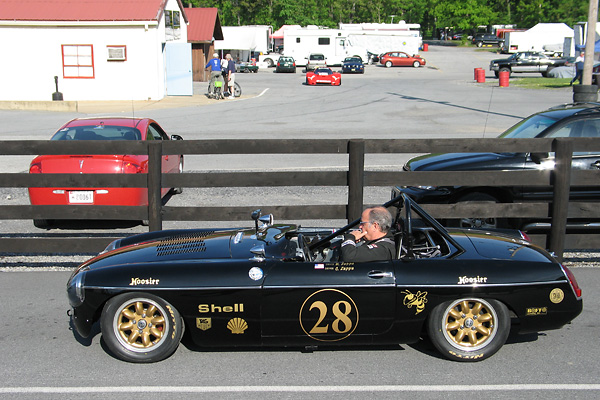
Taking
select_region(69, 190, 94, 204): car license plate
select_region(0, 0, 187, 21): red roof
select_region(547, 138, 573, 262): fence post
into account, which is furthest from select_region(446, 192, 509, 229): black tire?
select_region(0, 0, 187, 21): red roof

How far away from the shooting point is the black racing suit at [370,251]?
500cm

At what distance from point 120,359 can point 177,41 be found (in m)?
33.3

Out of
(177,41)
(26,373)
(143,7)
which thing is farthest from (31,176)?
(177,41)

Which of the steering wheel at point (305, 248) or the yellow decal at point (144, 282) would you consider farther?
the steering wheel at point (305, 248)

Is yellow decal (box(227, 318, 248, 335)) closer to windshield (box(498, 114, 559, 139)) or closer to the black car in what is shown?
the black car

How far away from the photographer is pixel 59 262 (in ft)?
25.4

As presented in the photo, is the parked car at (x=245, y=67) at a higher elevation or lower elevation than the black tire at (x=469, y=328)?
higher

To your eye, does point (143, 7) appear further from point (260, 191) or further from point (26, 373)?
point (26, 373)

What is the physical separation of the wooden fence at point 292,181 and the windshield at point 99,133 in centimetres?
259

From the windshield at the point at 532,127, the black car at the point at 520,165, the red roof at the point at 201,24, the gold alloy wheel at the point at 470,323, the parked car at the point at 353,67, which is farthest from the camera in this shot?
the parked car at the point at 353,67

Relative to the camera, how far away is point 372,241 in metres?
5.12

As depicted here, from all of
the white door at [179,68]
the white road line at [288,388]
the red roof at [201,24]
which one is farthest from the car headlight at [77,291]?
the red roof at [201,24]

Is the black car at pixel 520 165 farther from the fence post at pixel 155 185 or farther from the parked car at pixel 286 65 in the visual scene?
the parked car at pixel 286 65

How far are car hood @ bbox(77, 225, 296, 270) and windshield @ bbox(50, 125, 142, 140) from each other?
4468 mm
